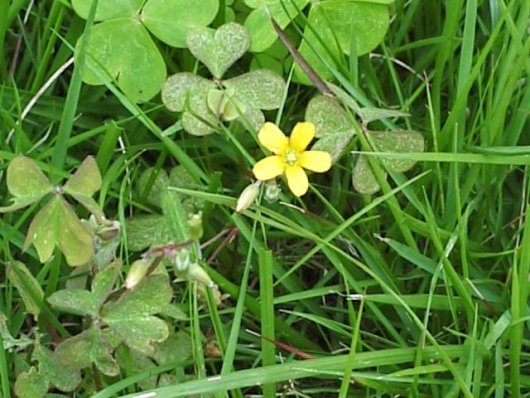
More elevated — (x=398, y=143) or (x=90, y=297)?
(x=398, y=143)

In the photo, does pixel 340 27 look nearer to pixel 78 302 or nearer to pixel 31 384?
pixel 78 302

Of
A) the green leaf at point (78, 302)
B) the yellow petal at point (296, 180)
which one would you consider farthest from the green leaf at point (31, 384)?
the yellow petal at point (296, 180)

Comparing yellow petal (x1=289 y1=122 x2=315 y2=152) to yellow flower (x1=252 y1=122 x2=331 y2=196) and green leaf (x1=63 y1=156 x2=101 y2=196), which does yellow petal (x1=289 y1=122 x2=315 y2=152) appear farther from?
green leaf (x1=63 y1=156 x2=101 y2=196)

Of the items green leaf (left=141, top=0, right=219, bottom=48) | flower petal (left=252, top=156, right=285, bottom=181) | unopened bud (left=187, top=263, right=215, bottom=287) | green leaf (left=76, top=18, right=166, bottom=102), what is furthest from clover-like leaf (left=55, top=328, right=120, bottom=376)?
green leaf (left=141, top=0, right=219, bottom=48)

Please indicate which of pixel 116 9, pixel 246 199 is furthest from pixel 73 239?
pixel 116 9

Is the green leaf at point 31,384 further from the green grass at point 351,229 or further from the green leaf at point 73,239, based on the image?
the green leaf at point 73,239

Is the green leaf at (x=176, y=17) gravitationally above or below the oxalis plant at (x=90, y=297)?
above

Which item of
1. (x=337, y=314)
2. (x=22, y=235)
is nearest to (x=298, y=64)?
(x=337, y=314)
